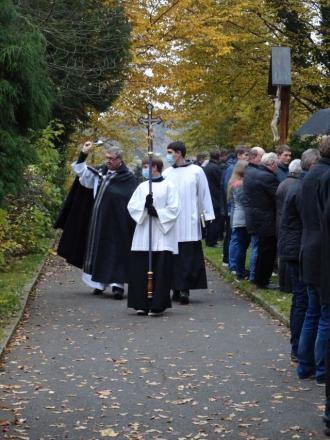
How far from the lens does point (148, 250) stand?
12852 millimetres

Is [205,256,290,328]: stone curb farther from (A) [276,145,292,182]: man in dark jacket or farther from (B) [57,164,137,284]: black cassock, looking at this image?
(B) [57,164,137,284]: black cassock

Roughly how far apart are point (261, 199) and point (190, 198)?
1011 mm

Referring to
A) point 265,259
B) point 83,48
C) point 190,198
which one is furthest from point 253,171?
point 83,48

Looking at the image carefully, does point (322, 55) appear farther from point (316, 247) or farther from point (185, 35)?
point (316, 247)

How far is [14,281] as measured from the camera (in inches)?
605

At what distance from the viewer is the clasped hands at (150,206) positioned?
12.8 meters

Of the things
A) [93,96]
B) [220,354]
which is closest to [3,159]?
[220,354]

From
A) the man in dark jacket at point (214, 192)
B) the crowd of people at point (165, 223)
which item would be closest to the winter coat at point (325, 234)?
the crowd of people at point (165, 223)

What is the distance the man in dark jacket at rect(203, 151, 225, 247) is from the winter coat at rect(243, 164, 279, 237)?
23.1 feet

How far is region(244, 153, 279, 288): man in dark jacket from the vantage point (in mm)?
13820

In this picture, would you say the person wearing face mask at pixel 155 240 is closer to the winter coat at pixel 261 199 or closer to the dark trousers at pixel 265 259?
the winter coat at pixel 261 199

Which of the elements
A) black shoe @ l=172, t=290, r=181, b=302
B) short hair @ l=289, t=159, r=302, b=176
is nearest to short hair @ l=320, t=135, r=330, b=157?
short hair @ l=289, t=159, r=302, b=176

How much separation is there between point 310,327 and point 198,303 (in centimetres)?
533

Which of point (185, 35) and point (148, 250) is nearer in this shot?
point (148, 250)
